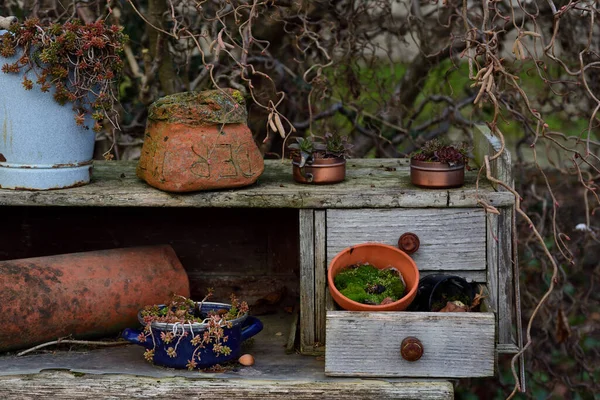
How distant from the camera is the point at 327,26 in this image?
155 inches

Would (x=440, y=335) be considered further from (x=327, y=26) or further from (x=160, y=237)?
(x=327, y=26)

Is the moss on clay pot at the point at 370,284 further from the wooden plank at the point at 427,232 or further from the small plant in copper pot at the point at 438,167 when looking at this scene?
the small plant in copper pot at the point at 438,167

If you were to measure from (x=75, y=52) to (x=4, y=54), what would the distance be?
22 centimetres

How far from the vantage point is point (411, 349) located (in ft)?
7.64

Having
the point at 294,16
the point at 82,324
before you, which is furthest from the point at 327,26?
the point at 82,324

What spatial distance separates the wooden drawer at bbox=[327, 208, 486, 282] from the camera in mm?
2619

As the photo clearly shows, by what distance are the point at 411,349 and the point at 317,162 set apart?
2.39 ft

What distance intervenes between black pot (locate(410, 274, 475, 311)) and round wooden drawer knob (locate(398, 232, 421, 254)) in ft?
0.33

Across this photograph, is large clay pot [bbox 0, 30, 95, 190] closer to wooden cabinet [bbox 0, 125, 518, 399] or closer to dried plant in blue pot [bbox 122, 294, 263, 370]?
wooden cabinet [bbox 0, 125, 518, 399]

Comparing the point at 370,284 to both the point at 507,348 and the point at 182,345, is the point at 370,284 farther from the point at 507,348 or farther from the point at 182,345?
the point at 182,345

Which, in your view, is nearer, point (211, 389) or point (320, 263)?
point (211, 389)

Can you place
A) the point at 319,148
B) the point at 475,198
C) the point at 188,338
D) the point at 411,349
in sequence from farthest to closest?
1. the point at 319,148
2. the point at 475,198
3. the point at 188,338
4. the point at 411,349

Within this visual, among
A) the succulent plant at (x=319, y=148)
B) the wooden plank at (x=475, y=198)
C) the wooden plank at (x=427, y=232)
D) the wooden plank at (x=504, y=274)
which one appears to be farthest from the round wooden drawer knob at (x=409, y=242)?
the succulent plant at (x=319, y=148)

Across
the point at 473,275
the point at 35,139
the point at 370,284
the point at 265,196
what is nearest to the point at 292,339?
the point at 370,284
